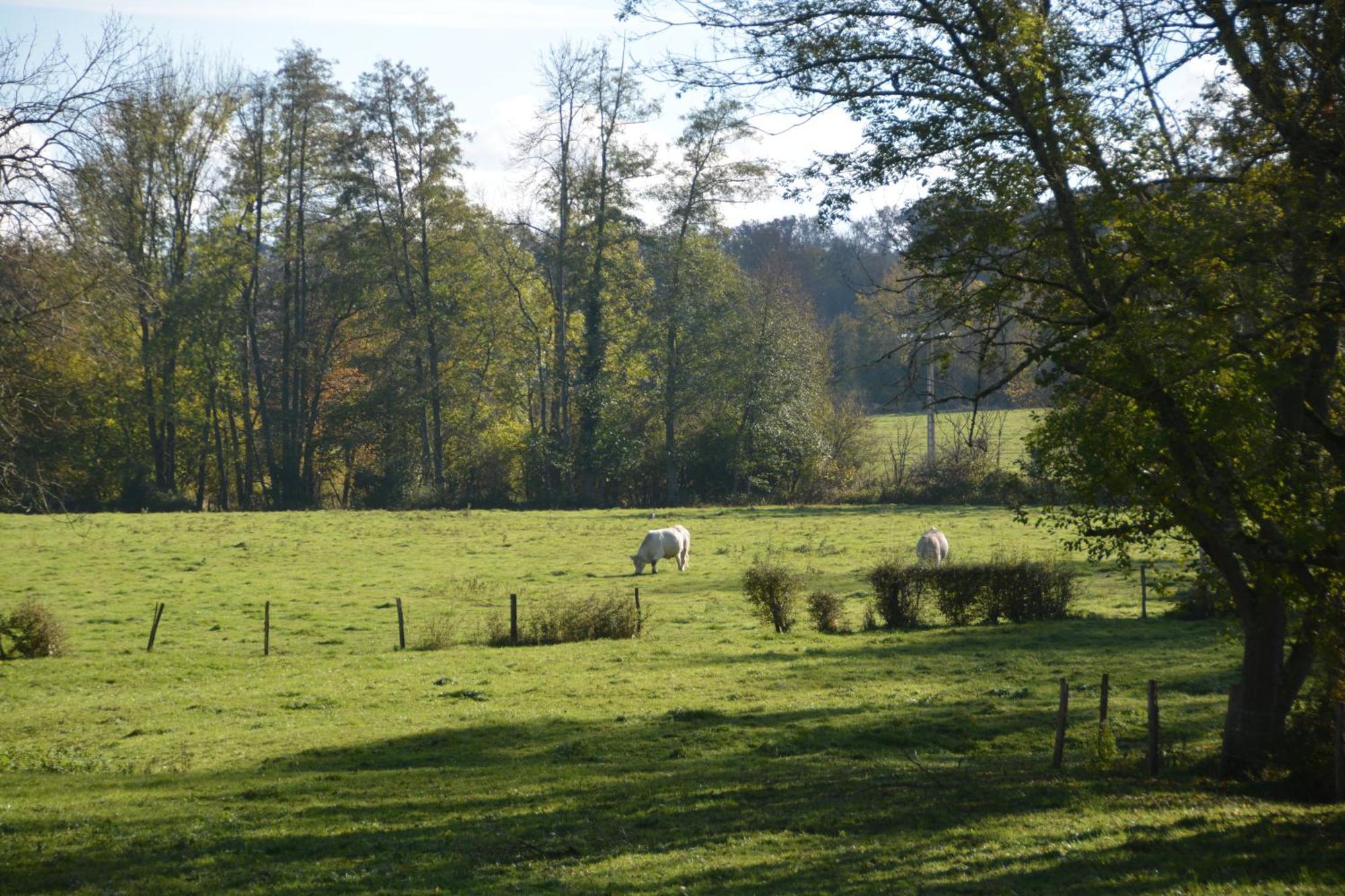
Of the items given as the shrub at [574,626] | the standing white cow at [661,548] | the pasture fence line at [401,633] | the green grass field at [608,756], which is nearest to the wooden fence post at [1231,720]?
the green grass field at [608,756]

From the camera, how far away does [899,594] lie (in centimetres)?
2488

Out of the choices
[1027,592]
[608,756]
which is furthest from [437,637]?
[1027,592]

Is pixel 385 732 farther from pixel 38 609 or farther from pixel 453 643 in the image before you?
pixel 38 609

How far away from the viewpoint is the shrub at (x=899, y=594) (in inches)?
974

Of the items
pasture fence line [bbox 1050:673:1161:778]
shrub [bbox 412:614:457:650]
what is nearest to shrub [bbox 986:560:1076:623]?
shrub [bbox 412:614:457:650]

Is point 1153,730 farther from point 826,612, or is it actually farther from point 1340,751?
point 826,612

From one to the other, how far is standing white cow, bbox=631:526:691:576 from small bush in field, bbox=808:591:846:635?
10.1 metres

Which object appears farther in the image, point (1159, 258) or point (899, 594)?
point (899, 594)

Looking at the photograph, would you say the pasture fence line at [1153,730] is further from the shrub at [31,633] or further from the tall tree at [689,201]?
the tall tree at [689,201]

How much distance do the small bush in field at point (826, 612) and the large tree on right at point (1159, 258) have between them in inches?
416

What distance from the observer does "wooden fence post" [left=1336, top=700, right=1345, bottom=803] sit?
11.0 metres

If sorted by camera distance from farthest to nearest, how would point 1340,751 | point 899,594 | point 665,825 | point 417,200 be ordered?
point 417,200 → point 899,594 → point 1340,751 → point 665,825

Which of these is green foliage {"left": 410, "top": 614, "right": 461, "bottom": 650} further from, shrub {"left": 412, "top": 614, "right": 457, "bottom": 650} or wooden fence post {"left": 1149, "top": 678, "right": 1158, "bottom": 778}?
wooden fence post {"left": 1149, "top": 678, "right": 1158, "bottom": 778}

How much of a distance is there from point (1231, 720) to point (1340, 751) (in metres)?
1.92
